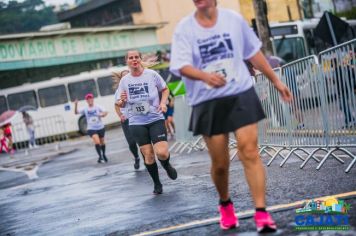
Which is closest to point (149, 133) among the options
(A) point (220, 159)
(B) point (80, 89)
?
(A) point (220, 159)

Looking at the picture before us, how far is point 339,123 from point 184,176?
2.95 meters

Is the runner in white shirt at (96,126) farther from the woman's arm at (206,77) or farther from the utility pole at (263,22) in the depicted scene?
the woman's arm at (206,77)

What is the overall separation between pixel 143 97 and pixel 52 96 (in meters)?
28.1

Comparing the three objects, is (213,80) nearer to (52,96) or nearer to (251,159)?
(251,159)

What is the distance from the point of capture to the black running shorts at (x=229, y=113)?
16.5 ft

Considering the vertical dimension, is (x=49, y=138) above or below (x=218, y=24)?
below

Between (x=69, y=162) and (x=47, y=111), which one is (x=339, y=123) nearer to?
(x=69, y=162)

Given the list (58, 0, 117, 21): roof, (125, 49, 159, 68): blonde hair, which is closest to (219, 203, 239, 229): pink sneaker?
(125, 49, 159, 68): blonde hair

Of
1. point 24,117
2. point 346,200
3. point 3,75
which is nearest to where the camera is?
point 346,200

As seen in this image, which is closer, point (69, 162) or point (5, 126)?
point (69, 162)

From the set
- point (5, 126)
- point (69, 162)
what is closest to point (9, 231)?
point (69, 162)

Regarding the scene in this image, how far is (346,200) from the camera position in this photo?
18.4 feet

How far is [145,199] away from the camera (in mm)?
8328

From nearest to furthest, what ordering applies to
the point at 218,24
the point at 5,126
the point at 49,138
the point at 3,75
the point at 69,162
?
the point at 218,24, the point at 69,162, the point at 5,126, the point at 49,138, the point at 3,75
